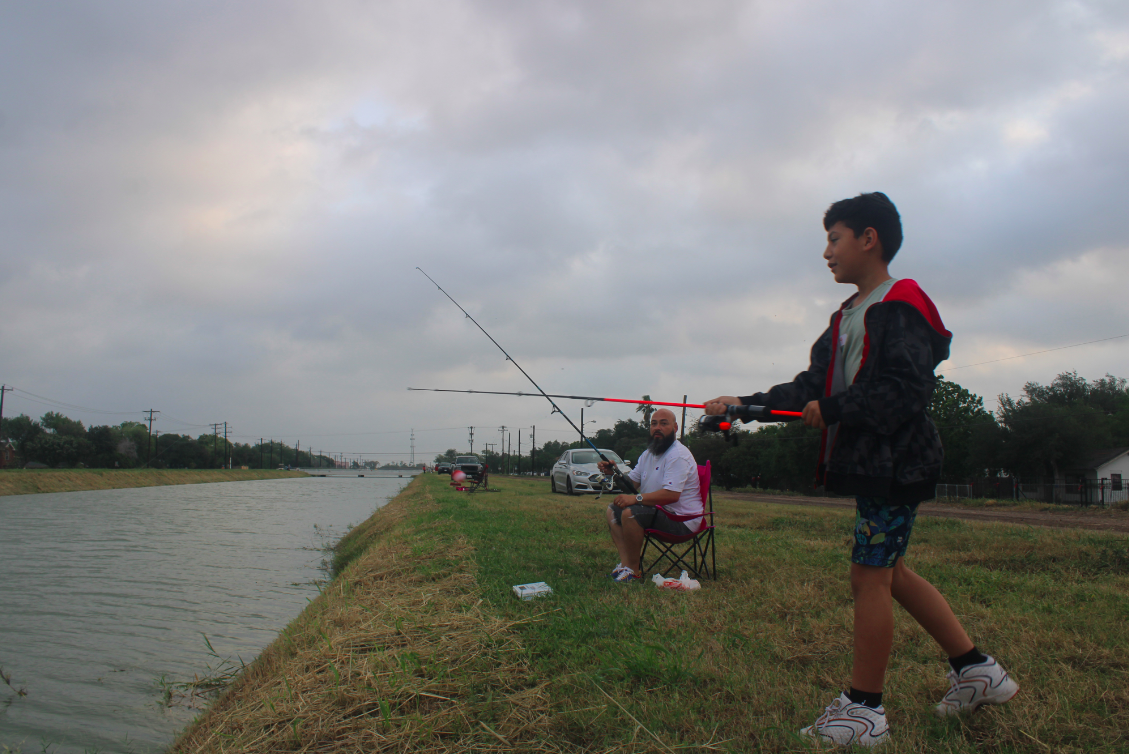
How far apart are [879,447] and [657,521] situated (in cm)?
321

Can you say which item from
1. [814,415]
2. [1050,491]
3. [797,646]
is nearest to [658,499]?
[797,646]

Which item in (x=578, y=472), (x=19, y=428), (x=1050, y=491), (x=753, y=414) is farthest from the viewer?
(x=19, y=428)

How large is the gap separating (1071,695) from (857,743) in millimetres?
974

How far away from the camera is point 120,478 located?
44938mm

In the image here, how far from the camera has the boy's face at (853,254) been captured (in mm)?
2268

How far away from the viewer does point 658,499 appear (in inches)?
196

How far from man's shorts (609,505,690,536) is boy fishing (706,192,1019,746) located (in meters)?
2.77

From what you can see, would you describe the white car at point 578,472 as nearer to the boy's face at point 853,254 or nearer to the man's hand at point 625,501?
the man's hand at point 625,501

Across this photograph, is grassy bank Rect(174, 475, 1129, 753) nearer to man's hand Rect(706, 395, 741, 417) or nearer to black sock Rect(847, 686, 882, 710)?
black sock Rect(847, 686, 882, 710)

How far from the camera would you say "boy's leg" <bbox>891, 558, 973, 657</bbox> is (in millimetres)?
2201

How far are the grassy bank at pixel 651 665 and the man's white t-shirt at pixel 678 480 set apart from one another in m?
0.58

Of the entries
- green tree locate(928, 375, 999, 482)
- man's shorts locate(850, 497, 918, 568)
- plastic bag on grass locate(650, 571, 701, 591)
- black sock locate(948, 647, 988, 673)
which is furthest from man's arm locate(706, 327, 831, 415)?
green tree locate(928, 375, 999, 482)

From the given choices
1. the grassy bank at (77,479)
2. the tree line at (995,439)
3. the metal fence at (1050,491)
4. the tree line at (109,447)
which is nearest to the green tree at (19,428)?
the tree line at (109,447)

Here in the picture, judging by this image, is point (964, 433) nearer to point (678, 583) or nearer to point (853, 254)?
point (678, 583)
